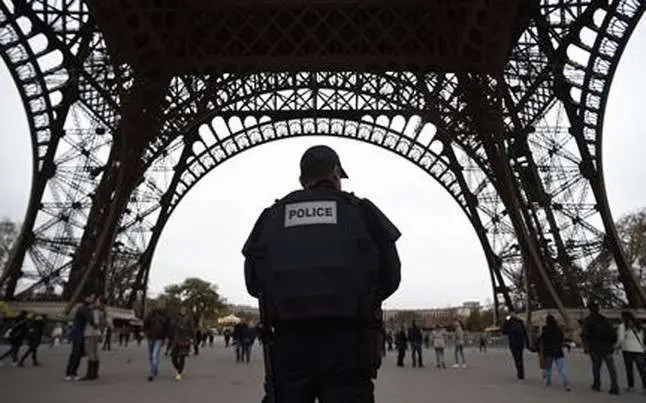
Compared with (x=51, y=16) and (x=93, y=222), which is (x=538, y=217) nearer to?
(x=93, y=222)

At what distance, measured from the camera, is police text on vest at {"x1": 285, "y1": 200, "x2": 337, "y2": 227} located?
2768 millimetres

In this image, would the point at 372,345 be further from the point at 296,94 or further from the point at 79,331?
the point at 296,94

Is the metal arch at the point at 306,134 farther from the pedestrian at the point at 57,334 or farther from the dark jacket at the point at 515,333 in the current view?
the dark jacket at the point at 515,333

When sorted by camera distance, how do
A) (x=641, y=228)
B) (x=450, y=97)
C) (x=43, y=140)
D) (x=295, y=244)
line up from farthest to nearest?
(x=641, y=228) < (x=43, y=140) < (x=450, y=97) < (x=295, y=244)

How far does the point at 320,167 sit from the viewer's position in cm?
311

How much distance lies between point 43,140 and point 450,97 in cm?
1568

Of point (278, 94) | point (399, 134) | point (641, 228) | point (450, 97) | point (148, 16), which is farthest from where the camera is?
point (641, 228)

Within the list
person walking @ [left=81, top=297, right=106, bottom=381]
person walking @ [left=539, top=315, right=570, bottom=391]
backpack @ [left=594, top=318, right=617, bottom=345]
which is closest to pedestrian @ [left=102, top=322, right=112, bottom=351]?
person walking @ [left=81, top=297, right=106, bottom=381]

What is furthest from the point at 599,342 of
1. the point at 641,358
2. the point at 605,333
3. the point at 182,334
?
the point at 182,334

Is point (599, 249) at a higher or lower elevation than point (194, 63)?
lower

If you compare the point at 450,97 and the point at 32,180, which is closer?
the point at 450,97

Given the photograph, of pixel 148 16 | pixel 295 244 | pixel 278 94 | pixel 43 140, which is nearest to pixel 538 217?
pixel 278 94

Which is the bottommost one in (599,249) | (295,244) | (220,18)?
(295,244)

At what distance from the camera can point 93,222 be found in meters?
26.1
